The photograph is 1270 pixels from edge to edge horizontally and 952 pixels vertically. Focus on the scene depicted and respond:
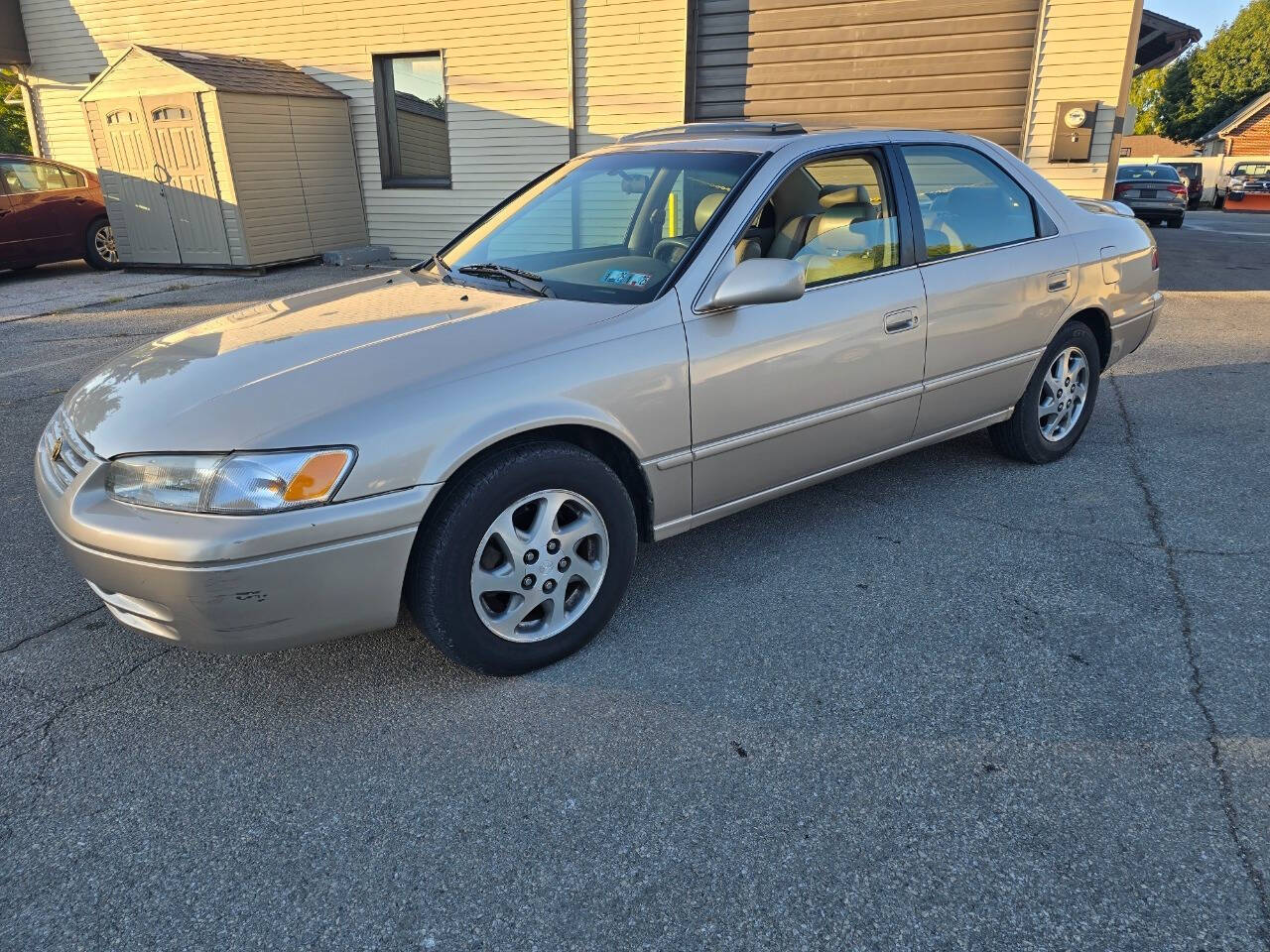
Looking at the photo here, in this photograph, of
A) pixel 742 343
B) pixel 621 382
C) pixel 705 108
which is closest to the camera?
pixel 621 382

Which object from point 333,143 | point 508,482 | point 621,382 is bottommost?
point 508,482

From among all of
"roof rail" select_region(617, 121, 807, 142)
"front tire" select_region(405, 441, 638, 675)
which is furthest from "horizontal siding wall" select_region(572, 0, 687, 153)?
"front tire" select_region(405, 441, 638, 675)

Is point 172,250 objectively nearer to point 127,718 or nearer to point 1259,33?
point 127,718

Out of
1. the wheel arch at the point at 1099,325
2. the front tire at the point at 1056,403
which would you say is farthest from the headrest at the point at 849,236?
the wheel arch at the point at 1099,325

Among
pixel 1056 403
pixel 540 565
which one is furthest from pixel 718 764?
pixel 1056 403

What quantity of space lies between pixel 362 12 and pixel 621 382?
36.4ft

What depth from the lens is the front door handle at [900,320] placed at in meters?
3.44

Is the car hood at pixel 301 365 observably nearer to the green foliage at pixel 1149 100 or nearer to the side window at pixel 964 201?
the side window at pixel 964 201

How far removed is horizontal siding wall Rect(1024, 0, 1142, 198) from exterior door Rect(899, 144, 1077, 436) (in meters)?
5.61

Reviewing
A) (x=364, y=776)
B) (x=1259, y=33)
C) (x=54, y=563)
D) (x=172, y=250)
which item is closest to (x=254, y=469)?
(x=364, y=776)

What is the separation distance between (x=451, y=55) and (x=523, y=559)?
10440 mm

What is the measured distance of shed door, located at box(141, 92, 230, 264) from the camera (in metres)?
10.8

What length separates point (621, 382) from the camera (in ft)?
9.07

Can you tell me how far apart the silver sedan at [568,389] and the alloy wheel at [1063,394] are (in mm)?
90
